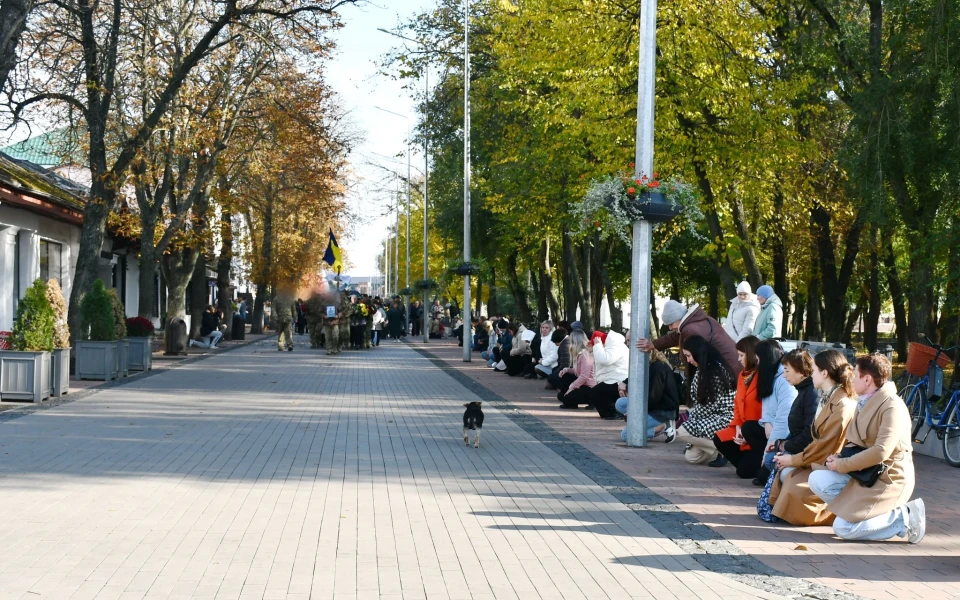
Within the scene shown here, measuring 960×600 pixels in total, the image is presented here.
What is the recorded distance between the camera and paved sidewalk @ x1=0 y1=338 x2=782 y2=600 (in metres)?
6.36

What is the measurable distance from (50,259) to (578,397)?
20803mm

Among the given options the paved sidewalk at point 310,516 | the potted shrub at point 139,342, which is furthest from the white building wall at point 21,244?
the paved sidewalk at point 310,516

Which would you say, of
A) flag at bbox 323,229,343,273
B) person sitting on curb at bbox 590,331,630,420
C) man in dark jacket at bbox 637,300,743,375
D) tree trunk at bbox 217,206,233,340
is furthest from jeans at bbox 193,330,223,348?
man in dark jacket at bbox 637,300,743,375

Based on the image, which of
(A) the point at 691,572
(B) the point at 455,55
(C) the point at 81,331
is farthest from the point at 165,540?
(B) the point at 455,55

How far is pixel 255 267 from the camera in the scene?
48.5 metres

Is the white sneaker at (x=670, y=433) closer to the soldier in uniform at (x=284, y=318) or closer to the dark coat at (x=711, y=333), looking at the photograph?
the dark coat at (x=711, y=333)

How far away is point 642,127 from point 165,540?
302 inches

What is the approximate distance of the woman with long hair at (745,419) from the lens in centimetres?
1045

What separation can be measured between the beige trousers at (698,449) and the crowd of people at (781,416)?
0.05 feet

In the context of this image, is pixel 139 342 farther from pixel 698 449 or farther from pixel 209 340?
pixel 698 449

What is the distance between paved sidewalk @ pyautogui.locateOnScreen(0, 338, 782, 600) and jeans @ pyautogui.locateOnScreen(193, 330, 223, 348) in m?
21.6

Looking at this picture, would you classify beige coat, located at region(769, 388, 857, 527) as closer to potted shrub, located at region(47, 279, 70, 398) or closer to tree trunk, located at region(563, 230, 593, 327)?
potted shrub, located at region(47, 279, 70, 398)

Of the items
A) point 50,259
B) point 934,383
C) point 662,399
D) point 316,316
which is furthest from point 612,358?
point 316,316

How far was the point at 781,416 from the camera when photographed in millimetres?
9828
